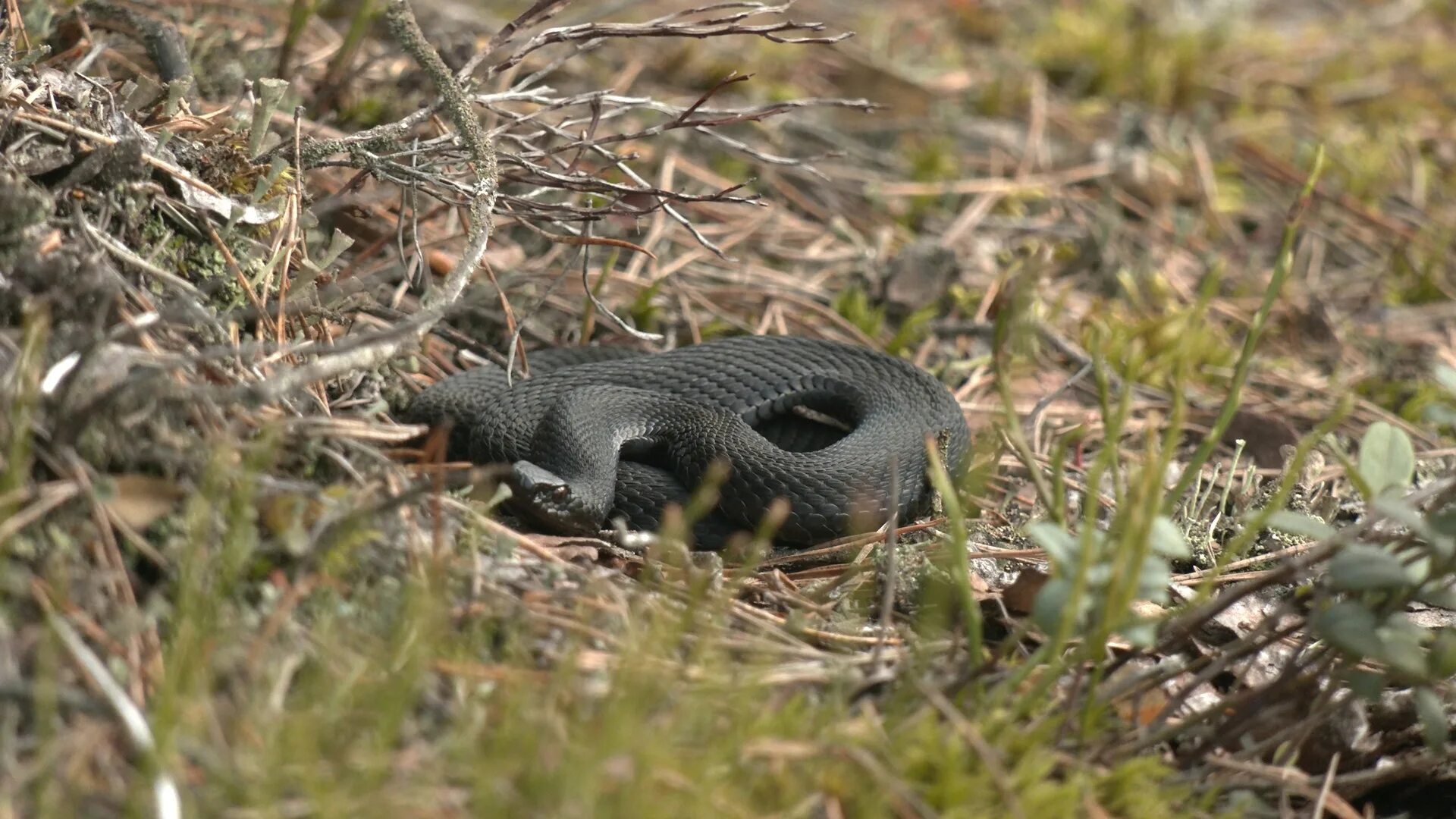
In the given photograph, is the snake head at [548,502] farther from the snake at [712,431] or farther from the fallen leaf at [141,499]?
the fallen leaf at [141,499]

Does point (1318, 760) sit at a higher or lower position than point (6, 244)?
lower

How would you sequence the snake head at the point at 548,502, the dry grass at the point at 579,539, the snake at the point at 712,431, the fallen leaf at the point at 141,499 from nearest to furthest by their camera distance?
the dry grass at the point at 579,539 < the fallen leaf at the point at 141,499 < the snake head at the point at 548,502 < the snake at the point at 712,431

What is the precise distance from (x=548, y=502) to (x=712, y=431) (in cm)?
69

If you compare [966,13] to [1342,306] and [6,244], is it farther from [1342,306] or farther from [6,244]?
[6,244]

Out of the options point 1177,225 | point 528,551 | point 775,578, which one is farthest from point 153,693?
point 1177,225

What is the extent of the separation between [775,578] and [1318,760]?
1314mm

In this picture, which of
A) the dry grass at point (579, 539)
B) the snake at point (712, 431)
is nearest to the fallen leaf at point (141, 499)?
the dry grass at point (579, 539)

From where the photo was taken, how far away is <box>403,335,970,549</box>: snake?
3691 millimetres

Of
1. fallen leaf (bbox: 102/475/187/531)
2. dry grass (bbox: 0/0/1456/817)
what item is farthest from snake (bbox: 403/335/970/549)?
fallen leaf (bbox: 102/475/187/531)

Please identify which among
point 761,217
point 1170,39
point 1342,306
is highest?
point 1170,39

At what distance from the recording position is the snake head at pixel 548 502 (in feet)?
11.3

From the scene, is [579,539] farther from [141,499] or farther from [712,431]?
[141,499]

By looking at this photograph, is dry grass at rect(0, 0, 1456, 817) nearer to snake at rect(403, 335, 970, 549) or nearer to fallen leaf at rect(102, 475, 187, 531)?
fallen leaf at rect(102, 475, 187, 531)

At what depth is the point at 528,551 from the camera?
2965 millimetres
